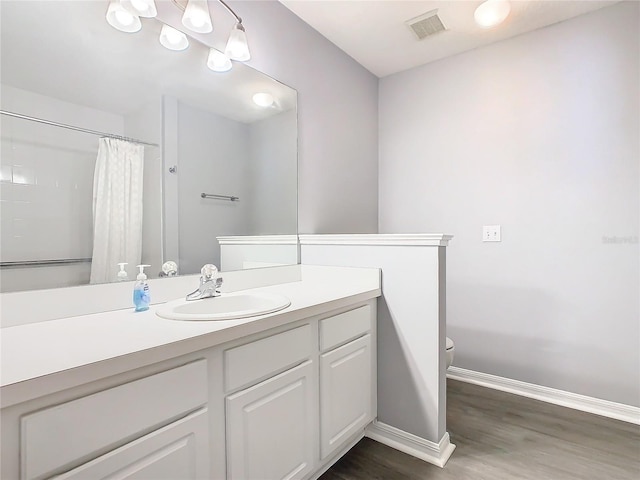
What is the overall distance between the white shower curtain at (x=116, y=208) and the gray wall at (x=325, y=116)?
37.2 inches

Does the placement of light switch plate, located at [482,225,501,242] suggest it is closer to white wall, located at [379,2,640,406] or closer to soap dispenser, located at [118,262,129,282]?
white wall, located at [379,2,640,406]

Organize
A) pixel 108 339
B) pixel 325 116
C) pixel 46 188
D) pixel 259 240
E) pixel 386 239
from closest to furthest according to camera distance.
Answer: pixel 108 339
pixel 46 188
pixel 386 239
pixel 259 240
pixel 325 116

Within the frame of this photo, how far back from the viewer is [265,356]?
116cm

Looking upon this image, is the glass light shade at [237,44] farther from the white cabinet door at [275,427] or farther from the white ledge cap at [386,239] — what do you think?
the white cabinet door at [275,427]

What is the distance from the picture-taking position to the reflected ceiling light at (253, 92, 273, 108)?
1.85 m

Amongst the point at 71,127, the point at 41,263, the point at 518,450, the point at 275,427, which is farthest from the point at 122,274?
the point at 518,450

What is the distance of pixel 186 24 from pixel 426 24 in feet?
4.92

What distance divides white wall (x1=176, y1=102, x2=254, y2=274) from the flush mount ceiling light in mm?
262

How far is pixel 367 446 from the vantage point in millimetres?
1723

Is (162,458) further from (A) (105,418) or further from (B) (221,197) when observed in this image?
(B) (221,197)

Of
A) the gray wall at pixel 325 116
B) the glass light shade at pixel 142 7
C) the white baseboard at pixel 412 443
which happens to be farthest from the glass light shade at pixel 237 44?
the white baseboard at pixel 412 443

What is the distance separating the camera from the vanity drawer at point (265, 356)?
3.47 feet

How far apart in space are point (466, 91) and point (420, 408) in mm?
2158

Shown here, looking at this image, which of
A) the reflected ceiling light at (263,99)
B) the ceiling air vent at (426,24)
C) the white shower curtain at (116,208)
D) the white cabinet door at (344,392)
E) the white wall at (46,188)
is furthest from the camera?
the ceiling air vent at (426,24)
